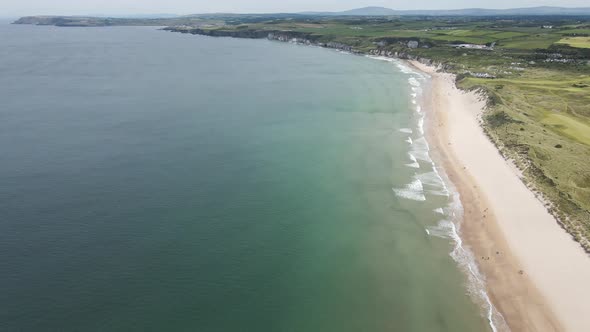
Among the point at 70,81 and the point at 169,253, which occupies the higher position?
the point at 70,81

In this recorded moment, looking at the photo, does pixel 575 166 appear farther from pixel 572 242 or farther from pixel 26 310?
pixel 26 310

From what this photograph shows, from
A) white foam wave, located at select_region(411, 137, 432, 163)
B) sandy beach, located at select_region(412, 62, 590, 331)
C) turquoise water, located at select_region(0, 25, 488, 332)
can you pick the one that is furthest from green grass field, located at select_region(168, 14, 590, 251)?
turquoise water, located at select_region(0, 25, 488, 332)

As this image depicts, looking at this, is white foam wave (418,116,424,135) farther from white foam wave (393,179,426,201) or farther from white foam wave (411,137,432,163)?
white foam wave (393,179,426,201)

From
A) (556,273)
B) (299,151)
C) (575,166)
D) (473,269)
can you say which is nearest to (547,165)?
(575,166)

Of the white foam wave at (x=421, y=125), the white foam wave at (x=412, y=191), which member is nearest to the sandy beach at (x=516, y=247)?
the white foam wave at (x=412, y=191)

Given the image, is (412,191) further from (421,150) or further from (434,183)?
(421,150)

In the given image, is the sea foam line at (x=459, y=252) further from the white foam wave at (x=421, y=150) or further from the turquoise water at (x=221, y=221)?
the turquoise water at (x=221, y=221)

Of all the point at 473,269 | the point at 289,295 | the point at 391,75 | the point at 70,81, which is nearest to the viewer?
the point at 289,295
